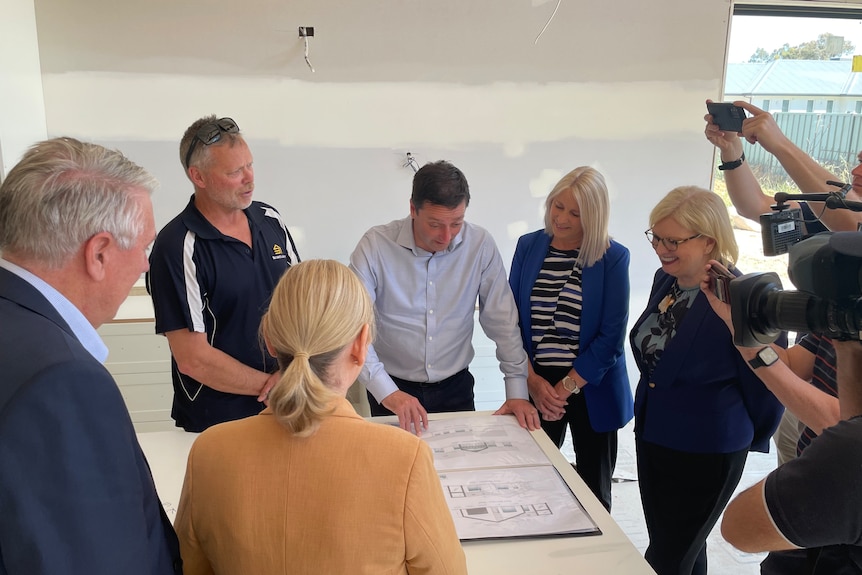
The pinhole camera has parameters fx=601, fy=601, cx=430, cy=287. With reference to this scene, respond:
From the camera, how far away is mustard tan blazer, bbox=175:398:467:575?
861 mm

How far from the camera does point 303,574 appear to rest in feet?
2.86

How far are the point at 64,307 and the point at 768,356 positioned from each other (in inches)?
54.1

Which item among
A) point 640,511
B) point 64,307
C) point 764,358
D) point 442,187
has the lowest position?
point 640,511

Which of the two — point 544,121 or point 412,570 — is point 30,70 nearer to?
point 544,121

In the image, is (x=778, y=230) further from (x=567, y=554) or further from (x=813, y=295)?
(x=567, y=554)

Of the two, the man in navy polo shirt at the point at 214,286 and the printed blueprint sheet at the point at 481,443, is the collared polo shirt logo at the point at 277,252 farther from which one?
the printed blueprint sheet at the point at 481,443

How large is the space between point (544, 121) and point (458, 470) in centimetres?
220

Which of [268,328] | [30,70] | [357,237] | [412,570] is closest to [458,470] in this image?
[412,570]

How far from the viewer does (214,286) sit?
1737mm

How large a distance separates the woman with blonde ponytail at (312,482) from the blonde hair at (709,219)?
3.96ft

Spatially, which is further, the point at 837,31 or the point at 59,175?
the point at 837,31

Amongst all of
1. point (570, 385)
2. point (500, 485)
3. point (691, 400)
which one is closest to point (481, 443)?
point (500, 485)

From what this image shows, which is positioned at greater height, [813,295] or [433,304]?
[813,295]

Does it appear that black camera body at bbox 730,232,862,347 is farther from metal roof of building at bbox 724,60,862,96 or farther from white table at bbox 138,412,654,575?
metal roof of building at bbox 724,60,862,96
